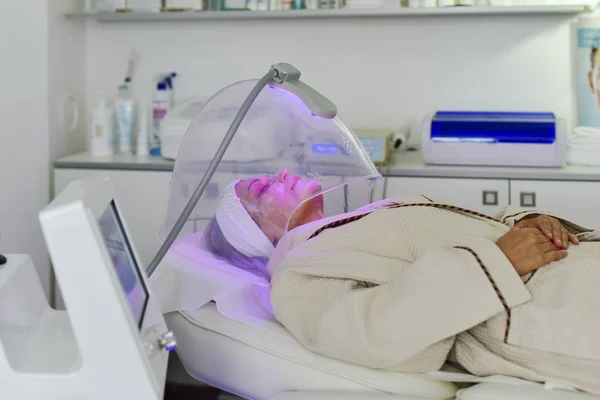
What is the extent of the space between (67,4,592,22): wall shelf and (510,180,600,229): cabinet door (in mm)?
573

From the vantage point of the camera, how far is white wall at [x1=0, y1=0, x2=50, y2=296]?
2361mm

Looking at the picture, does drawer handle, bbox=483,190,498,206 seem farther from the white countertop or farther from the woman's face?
the woman's face

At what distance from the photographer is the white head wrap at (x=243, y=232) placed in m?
1.38

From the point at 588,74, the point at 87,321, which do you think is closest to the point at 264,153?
the point at 87,321

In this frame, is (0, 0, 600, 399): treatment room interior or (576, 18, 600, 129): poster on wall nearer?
(0, 0, 600, 399): treatment room interior

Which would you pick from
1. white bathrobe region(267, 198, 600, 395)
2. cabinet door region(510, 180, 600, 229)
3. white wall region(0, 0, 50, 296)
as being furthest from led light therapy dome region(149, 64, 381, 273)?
white wall region(0, 0, 50, 296)

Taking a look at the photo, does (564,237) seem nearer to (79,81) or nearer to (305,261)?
(305,261)

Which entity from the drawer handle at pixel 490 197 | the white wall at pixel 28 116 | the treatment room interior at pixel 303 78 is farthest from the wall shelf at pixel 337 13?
the drawer handle at pixel 490 197

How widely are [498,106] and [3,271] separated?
79.6 inches

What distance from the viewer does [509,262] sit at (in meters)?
1.10

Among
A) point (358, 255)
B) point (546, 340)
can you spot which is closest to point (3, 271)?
point (358, 255)

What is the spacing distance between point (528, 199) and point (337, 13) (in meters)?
0.86

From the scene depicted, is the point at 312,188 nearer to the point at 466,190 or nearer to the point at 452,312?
the point at 452,312

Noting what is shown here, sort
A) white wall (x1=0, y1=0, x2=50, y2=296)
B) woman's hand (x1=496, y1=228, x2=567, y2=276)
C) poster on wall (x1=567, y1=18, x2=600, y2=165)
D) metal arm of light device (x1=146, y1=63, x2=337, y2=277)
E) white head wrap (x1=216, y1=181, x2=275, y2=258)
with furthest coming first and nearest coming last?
poster on wall (x1=567, y1=18, x2=600, y2=165)
white wall (x1=0, y1=0, x2=50, y2=296)
white head wrap (x1=216, y1=181, x2=275, y2=258)
metal arm of light device (x1=146, y1=63, x2=337, y2=277)
woman's hand (x1=496, y1=228, x2=567, y2=276)
